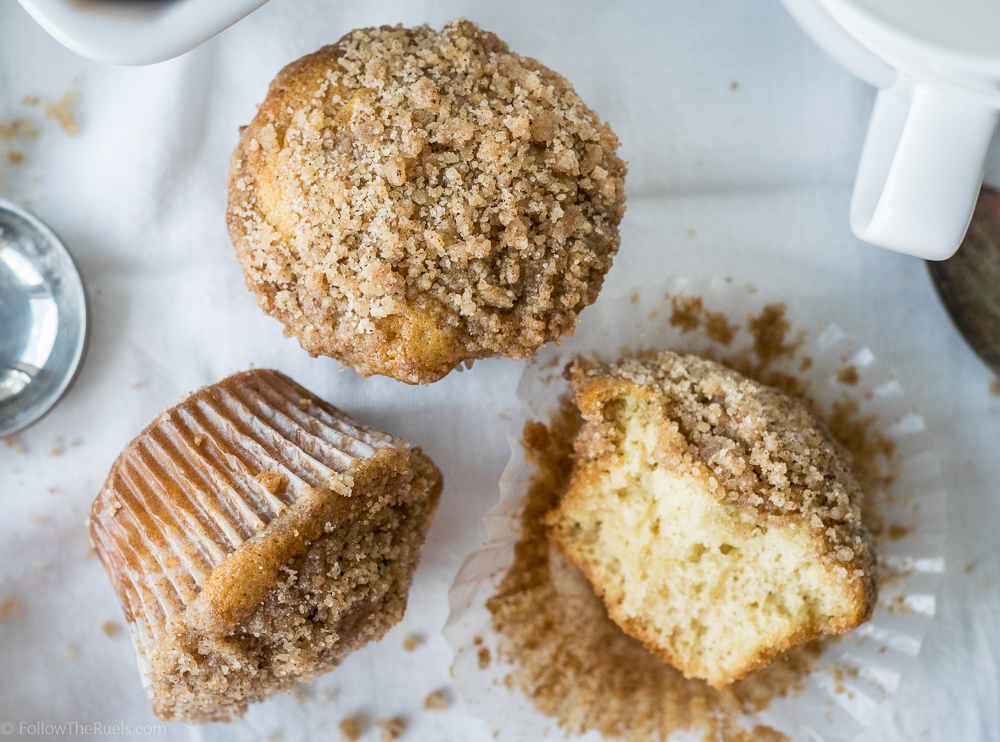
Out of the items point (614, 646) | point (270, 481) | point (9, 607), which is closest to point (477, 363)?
point (270, 481)

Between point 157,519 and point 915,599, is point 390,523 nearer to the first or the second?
point 157,519

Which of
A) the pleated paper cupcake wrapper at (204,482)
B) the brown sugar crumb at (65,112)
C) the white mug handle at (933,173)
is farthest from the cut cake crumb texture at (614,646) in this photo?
the brown sugar crumb at (65,112)

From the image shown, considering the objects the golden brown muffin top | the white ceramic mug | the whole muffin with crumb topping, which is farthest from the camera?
the golden brown muffin top

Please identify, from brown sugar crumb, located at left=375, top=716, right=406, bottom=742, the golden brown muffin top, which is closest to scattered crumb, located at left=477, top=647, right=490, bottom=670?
brown sugar crumb, located at left=375, top=716, right=406, bottom=742

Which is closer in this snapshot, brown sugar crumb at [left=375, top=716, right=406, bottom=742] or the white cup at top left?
the white cup at top left

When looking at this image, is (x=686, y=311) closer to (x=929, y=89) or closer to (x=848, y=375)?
(x=848, y=375)

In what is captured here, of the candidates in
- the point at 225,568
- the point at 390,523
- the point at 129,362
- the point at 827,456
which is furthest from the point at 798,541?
the point at 129,362

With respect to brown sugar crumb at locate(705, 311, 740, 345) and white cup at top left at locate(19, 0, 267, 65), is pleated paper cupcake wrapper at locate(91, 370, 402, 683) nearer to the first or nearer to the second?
white cup at top left at locate(19, 0, 267, 65)

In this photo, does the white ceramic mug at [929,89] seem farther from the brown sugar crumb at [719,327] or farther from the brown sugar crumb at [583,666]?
the brown sugar crumb at [583,666]
